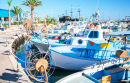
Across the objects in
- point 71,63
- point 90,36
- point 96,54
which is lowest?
point 71,63

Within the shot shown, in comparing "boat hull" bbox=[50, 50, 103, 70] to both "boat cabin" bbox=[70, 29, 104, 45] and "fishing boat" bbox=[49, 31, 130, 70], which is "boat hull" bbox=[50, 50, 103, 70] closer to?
"fishing boat" bbox=[49, 31, 130, 70]

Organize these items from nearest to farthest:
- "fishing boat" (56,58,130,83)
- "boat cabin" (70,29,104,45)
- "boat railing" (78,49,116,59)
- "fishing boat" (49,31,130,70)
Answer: "fishing boat" (56,58,130,83) → "fishing boat" (49,31,130,70) → "boat railing" (78,49,116,59) → "boat cabin" (70,29,104,45)

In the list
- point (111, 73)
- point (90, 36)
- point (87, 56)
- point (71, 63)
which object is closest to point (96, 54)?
point (87, 56)

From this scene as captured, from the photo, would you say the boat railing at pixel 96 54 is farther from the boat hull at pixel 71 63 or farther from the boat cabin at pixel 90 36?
the boat cabin at pixel 90 36

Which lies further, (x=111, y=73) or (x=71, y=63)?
(x=71, y=63)

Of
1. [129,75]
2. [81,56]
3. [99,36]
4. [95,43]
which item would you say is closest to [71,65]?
[81,56]

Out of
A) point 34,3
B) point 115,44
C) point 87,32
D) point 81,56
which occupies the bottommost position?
point 81,56

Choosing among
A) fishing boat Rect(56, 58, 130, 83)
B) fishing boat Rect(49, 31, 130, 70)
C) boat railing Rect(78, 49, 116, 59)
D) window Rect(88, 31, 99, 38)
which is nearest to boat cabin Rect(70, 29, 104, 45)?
window Rect(88, 31, 99, 38)

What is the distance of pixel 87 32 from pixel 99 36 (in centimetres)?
136

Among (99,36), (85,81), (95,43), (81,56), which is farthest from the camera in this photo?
(99,36)

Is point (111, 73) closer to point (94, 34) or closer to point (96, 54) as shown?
point (96, 54)

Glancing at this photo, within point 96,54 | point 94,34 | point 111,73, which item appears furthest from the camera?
point 94,34

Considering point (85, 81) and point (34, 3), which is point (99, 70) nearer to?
point (85, 81)

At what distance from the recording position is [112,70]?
9.09m
